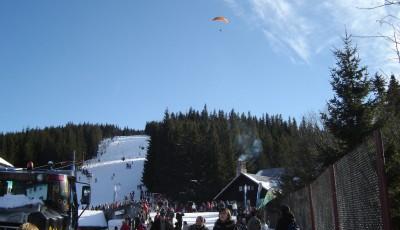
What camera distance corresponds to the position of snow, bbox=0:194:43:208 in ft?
33.4

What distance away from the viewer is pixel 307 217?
1346 centimetres

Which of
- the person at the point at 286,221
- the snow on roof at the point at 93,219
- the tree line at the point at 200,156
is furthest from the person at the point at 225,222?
the tree line at the point at 200,156

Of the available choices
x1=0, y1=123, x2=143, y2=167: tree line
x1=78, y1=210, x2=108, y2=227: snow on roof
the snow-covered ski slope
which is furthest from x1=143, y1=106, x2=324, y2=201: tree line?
x1=0, y1=123, x2=143, y2=167: tree line

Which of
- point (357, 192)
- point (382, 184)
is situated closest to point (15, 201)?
point (357, 192)

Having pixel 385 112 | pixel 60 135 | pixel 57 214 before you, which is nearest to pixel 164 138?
pixel 60 135

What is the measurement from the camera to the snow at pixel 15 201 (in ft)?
33.4

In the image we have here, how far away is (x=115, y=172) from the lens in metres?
122

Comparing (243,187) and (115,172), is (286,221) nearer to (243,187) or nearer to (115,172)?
(243,187)

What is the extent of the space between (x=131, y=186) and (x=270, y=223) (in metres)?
77.0

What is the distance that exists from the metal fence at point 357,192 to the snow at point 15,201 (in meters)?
5.63

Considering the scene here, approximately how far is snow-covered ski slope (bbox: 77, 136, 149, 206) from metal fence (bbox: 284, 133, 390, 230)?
66.7 meters

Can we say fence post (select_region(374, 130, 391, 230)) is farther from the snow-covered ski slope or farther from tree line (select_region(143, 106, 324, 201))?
the snow-covered ski slope

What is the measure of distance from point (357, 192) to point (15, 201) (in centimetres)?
672

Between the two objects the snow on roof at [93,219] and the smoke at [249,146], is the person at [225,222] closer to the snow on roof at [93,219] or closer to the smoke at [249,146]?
the snow on roof at [93,219]
